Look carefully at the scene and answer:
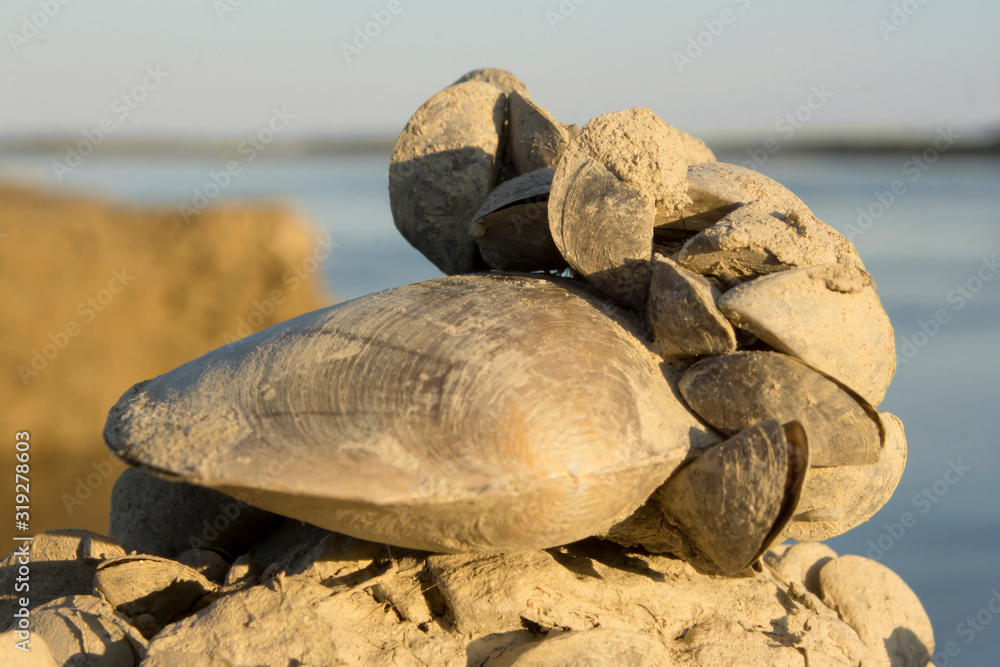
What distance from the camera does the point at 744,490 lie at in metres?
1.75

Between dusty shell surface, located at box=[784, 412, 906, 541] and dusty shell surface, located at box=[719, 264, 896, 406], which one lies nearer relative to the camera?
dusty shell surface, located at box=[719, 264, 896, 406]

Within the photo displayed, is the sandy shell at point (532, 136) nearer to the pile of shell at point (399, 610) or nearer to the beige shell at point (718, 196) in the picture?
the beige shell at point (718, 196)

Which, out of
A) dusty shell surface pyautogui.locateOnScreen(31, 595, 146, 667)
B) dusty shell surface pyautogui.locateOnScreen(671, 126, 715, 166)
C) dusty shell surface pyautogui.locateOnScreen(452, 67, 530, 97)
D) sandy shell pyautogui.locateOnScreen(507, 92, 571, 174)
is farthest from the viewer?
dusty shell surface pyautogui.locateOnScreen(452, 67, 530, 97)

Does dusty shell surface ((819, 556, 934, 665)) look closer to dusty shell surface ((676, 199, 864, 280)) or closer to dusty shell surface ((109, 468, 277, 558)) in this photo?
dusty shell surface ((676, 199, 864, 280))

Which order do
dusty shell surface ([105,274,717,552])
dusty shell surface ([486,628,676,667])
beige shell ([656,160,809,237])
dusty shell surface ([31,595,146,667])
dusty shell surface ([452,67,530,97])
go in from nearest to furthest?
dusty shell surface ([105,274,717,552])
dusty shell surface ([486,628,676,667])
dusty shell surface ([31,595,146,667])
beige shell ([656,160,809,237])
dusty shell surface ([452,67,530,97])

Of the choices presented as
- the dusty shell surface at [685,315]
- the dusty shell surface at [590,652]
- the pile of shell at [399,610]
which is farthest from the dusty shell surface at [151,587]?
the dusty shell surface at [685,315]

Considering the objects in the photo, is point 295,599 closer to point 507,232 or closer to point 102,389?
point 507,232

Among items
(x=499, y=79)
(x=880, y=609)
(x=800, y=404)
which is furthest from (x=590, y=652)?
(x=499, y=79)

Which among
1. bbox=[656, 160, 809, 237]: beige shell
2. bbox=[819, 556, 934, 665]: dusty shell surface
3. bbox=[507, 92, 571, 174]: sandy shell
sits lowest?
bbox=[819, 556, 934, 665]: dusty shell surface

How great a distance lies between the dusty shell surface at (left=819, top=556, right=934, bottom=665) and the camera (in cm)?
260

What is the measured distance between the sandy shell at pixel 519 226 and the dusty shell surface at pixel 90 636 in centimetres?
148

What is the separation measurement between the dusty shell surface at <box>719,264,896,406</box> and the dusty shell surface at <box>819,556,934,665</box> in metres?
0.99

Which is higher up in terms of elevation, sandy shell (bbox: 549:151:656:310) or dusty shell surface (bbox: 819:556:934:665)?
sandy shell (bbox: 549:151:656:310)

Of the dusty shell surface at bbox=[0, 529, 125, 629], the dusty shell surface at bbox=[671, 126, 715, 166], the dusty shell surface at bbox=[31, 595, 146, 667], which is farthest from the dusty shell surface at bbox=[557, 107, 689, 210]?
the dusty shell surface at bbox=[0, 529, 125, 629]
